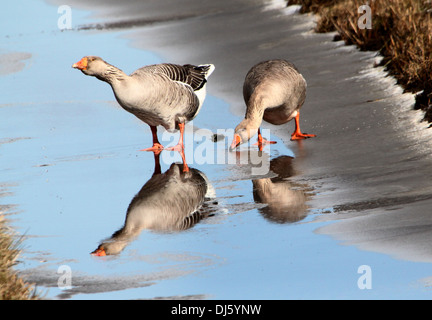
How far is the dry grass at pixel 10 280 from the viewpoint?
6.44 metres

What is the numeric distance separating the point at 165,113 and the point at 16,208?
2.84 m

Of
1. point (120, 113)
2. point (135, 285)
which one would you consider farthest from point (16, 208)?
point (120, 113)

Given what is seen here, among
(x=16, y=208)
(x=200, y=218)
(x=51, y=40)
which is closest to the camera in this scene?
(x=200, y=218)

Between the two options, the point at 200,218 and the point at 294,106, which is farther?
the point at 294,106

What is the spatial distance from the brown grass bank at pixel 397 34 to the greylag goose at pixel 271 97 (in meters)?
1.68

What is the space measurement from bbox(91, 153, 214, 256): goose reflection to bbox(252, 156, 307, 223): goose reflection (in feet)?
1.90

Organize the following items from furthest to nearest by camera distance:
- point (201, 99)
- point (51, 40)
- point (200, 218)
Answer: point (51, 40) < point (201, 99) < point (200, 218)

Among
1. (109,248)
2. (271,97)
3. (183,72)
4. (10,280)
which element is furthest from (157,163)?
(10,280)

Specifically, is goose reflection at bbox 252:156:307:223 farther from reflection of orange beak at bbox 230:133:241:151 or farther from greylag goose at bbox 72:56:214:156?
greylag goose at bbox 72:56:214:156

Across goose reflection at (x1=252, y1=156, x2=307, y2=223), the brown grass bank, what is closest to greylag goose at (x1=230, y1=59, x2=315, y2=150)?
goose reflection at (x1=252, y1=156, x2=307, y2=223)

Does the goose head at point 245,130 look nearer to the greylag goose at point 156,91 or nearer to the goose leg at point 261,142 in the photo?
the goose leg at point 261,142

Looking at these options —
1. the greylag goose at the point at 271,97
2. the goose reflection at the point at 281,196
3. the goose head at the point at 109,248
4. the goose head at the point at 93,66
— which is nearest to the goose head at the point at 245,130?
the greylag goose at the point at 271,97

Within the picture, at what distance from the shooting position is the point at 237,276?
7.04 metres
